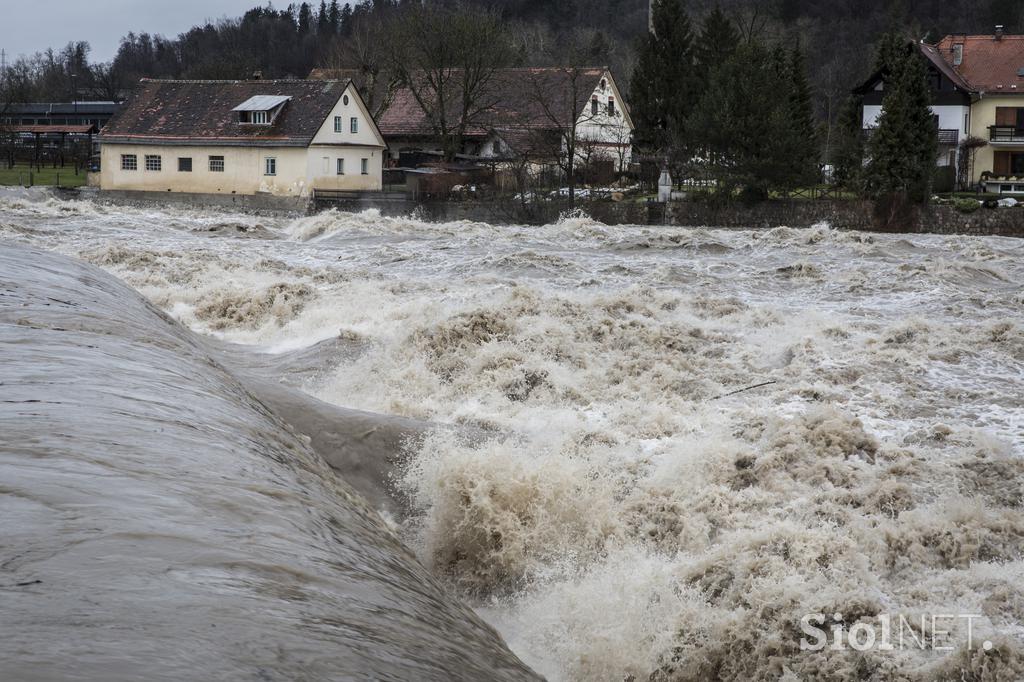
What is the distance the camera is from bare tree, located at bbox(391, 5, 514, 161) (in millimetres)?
52812

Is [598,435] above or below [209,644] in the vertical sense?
below

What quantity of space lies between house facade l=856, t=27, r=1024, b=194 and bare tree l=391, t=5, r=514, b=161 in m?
17.7

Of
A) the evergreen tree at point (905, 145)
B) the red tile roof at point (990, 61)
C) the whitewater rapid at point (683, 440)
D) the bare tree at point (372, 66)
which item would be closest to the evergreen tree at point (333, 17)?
the bare tree at point (372, 66)

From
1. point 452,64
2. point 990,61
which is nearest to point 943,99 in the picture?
point 990,61

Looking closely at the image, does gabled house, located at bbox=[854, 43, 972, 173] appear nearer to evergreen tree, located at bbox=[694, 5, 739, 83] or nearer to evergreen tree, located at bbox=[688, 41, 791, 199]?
evergreen tree, located at bbox=[694, 5, 739, 83]

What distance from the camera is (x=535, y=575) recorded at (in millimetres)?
7316

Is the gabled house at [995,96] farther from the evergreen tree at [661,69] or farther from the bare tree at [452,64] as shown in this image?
the bare tree at [452,64]

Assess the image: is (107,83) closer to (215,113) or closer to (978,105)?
(215,113)

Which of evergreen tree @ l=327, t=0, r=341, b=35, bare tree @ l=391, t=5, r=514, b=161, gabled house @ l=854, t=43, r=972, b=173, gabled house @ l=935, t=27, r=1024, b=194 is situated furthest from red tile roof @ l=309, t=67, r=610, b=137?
evergreen tree @ l=327, t=0, r=341, b=35

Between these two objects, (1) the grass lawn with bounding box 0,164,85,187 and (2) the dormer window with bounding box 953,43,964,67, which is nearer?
(1) the grass lawn with bounding box 0,164,85,187

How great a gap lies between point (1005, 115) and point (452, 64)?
87.6 ft

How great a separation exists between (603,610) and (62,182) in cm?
5502

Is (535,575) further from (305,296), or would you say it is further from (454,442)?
(305,296)

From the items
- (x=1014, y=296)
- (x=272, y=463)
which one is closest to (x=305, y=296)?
(x=1014, y=296)
